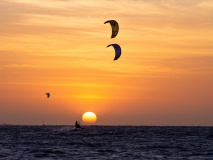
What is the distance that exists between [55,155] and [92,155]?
2778 millimetres

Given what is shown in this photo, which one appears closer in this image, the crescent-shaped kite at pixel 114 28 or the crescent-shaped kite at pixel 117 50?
the crescent-shaped kite at pixel 114 28

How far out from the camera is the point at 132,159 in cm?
3516

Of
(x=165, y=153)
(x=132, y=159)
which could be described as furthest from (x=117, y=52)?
(x=132, y=159)

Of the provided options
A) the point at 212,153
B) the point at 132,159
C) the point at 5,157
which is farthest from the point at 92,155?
the point at 212,153

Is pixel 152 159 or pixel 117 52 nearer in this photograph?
pixel 152 159

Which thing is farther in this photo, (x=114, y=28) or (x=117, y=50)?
(x=117, y=50)

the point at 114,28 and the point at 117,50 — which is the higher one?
the point at 114,28

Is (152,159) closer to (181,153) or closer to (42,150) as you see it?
(181,153)

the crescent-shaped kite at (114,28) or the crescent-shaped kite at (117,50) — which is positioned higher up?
the crescent-shaped kite at (114,28)

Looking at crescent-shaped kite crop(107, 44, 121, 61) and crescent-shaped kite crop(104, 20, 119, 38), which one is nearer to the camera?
crescent-shaped kite crop(104, 20, 119, 38)

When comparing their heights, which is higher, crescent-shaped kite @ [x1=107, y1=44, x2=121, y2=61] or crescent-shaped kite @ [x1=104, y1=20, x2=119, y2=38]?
crescent-shaped kite @ [x1=104, y1=20, x2=119, y2=38]

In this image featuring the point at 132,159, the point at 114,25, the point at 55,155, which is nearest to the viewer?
the point at 132,159

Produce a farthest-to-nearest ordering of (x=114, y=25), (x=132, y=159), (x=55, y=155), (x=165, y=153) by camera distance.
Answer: (x=114, y=25), (x=165, y=153), (x=55, y=155), (x=132, y=159)

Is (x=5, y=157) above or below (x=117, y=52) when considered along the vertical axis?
below
